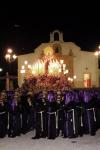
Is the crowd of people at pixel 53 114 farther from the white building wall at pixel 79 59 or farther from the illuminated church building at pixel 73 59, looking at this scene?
the white building wall at pixel 79 59

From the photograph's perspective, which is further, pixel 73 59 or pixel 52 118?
pixel 73 59

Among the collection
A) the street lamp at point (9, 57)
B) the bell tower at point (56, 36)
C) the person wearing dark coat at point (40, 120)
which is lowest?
the person wearing dark coat at point (40, 120)

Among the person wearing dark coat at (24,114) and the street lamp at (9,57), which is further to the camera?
the street lamp at (9,57)

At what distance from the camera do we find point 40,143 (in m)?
10.3

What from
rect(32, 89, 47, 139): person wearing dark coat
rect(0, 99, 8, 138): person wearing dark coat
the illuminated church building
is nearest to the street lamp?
rect(0, 99, 8, 138): person wearing dark coat

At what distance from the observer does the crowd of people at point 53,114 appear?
1116 centimetres

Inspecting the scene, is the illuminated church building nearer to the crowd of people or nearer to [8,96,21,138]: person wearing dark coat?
the crowd of people

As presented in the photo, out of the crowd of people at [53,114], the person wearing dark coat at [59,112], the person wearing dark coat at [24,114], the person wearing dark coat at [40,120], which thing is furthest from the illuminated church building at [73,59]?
the person wearing dark coat at [40,120]

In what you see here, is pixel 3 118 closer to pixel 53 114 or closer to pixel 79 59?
pixel 53 114

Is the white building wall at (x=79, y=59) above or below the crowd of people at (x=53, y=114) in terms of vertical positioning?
above

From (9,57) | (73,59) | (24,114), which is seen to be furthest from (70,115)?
(73,59)

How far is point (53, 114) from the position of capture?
11.1m

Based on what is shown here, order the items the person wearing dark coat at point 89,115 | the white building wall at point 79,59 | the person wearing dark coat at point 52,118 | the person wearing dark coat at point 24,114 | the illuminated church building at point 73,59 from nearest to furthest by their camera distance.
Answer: the person wearing dark coat at point 52,118 → the person wearing dark coat at point 89,115 → the person wearing dark coat at point 24,114 → the illuminated church building at point 73,59 → the white building wall at point 79,59

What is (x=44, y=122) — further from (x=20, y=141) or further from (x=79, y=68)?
(x=79, y=68)
